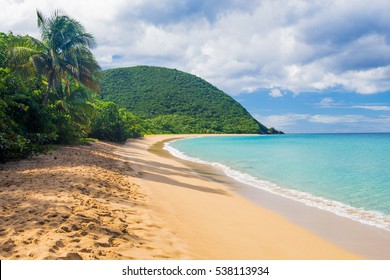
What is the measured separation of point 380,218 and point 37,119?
50.6 ft

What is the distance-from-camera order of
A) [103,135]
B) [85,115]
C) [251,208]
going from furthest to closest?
[103,135] < [85,115] < [251,208]

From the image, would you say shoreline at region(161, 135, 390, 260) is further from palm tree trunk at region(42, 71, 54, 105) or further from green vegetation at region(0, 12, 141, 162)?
palm tree trunk at region(42, 71, 54, 105)

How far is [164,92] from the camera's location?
120562 millimetres

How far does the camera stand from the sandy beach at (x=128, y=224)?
455cm

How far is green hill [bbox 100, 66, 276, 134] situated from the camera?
338 ft

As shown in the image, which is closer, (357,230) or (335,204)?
(357,230)

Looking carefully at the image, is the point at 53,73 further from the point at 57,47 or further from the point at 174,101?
the point at 174,101

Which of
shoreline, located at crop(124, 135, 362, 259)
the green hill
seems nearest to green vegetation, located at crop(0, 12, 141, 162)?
shoreline, located at crop(124, 135, 362, 259)

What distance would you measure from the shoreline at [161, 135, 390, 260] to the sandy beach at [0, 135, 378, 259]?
0.32 m

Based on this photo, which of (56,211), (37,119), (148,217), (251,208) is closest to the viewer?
(56,211)

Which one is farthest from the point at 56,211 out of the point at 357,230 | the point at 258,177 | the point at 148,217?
the point at 258,177

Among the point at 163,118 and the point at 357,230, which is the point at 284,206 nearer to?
the point at 357,230

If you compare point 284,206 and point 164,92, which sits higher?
point 164,92

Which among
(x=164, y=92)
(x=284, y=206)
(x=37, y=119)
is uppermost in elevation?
(x=164, y=92)
